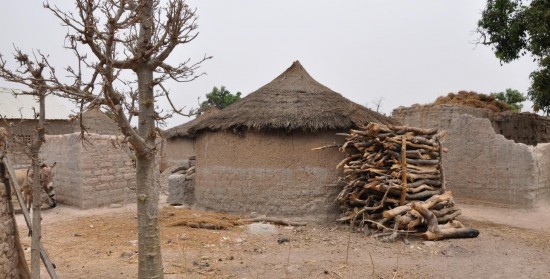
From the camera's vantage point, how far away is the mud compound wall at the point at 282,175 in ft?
31.2

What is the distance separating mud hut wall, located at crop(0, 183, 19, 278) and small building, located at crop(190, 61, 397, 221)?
567 centimetres

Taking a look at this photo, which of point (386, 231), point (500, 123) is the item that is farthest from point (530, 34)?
point (386, 231)

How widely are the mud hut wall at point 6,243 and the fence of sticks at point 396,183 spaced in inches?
230

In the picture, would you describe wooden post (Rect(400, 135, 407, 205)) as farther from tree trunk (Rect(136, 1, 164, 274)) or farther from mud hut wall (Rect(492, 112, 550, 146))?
mud hut wall (Rect(492, 112, 550, 146))

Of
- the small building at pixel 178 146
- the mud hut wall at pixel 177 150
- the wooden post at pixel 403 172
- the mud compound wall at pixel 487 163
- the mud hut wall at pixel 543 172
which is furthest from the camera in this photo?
the mud hut wall at pixel 177 150

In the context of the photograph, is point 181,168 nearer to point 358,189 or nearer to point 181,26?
point 358,189

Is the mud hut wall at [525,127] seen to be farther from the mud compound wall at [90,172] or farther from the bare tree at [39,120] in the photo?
the bare tree at [39,120]

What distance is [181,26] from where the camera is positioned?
14.1ft

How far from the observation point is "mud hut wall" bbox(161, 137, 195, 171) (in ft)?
66.4

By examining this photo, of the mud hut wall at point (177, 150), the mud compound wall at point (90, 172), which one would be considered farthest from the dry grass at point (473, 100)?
the mud hut wall at point (177, 150)

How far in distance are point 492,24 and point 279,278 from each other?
1072cm

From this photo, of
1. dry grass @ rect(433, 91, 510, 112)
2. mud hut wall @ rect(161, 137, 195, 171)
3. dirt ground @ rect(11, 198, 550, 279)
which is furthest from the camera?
mud hut wall @ rect(161, 137, 195, 171)

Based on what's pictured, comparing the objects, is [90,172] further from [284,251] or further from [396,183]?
[396,183]

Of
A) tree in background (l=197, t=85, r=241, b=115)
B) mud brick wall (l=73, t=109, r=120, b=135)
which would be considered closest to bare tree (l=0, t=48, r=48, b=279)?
mud brick wall (l=73, t=109, r=120, b=135)
